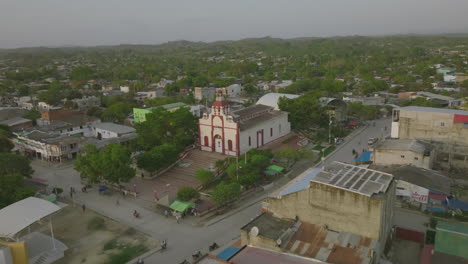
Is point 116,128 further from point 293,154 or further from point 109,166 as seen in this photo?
point 293,154

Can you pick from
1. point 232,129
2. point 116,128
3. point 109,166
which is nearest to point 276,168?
point 232,129

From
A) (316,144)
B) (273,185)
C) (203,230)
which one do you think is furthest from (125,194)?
(316,144)

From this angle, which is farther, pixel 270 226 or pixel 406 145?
pixel 406 145

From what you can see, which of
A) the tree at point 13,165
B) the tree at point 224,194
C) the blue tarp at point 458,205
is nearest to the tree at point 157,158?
the tree at point 224,194

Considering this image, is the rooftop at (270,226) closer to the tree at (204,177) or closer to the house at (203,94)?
the tree at (204,177)

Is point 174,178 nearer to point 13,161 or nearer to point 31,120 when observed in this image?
point 13,161

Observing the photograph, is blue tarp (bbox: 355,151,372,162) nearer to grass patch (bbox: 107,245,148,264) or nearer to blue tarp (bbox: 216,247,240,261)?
blue tarp (bbox: 216,247,240,261)

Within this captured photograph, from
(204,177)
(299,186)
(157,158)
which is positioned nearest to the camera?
(299,186)
